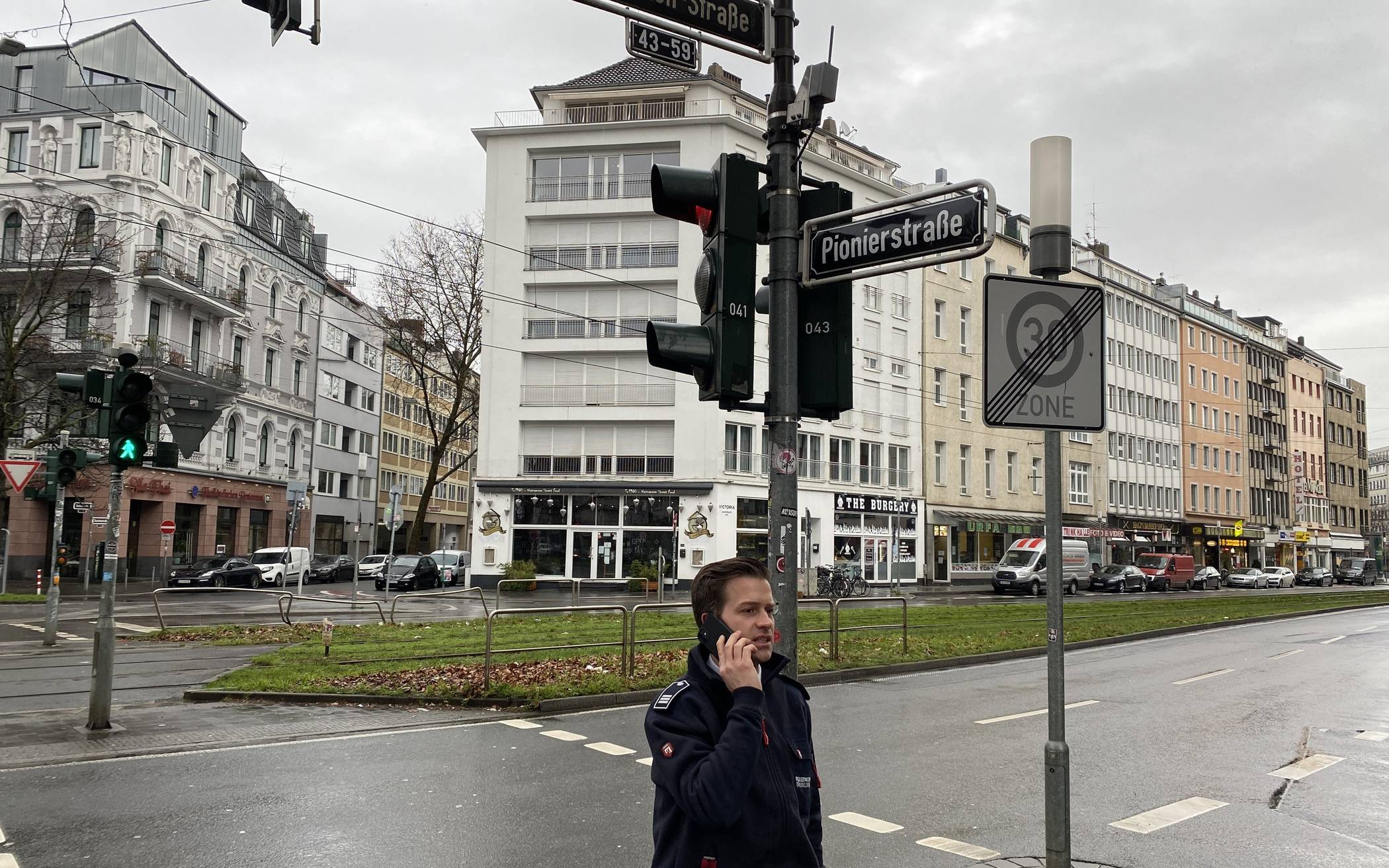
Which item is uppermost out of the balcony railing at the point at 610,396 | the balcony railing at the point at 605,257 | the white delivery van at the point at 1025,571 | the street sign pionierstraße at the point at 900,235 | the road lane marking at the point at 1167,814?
the balcony railing at the point at 605,257

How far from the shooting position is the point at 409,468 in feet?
253

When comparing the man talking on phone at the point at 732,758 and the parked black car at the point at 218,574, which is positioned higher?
the man talking on phone at the point at 732,758

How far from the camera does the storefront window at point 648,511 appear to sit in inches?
1777

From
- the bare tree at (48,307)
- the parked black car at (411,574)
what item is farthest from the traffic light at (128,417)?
the parked black car at (411,574)

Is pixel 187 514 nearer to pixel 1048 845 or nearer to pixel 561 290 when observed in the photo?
pixel 561 290

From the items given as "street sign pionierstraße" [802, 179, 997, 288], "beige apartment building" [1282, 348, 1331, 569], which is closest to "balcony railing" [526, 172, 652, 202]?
"street sign pionierstraße" [802, 179, 997, 288]

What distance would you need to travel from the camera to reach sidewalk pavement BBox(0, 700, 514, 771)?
881 centimetres

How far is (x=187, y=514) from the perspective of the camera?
47.6m

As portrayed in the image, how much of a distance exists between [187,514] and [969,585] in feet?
124

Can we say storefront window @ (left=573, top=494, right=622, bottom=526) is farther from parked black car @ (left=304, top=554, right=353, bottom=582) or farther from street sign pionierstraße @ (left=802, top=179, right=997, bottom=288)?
street sign pionierstraße @ (left=802, top=179, right=997, bottom=288)

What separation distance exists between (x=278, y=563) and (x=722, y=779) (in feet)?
152

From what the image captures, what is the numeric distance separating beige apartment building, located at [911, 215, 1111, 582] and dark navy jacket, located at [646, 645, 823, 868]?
5299 cm

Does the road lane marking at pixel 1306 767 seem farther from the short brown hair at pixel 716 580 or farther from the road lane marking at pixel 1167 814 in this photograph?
the short brown hair at pixel 716 580

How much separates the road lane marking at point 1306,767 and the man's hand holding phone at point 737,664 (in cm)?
727
